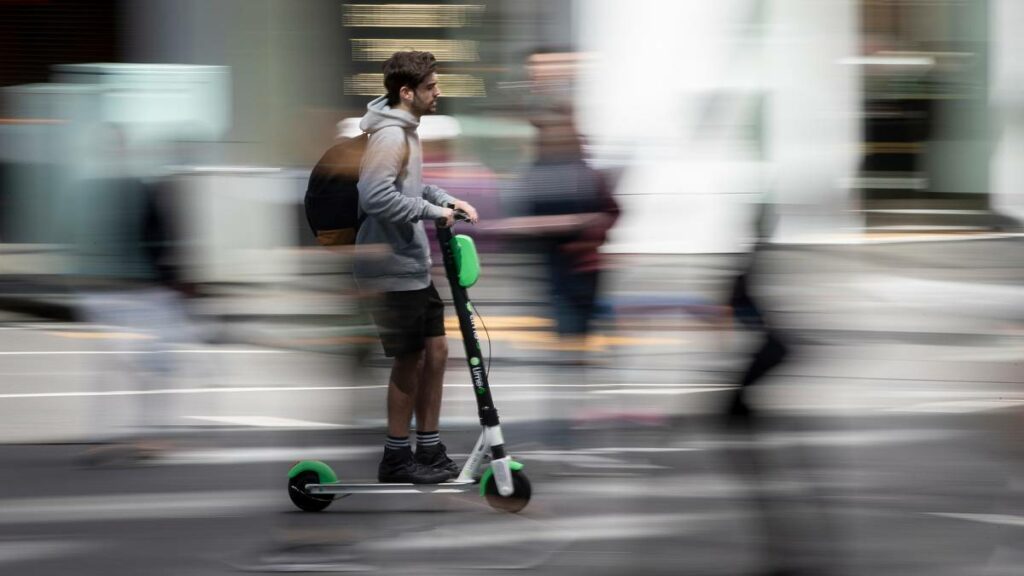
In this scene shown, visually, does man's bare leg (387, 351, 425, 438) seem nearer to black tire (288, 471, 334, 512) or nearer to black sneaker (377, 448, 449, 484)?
black sneaker (377, 448, 449, 484)

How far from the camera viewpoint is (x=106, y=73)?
12055mm

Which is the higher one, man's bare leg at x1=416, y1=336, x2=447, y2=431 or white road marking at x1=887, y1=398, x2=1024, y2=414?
man's bare leg at x1=416, y1=336, x2=447, y2=431

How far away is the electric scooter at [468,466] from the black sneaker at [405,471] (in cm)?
9

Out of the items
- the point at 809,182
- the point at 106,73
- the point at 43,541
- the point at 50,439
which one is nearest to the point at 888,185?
the point at 809,182

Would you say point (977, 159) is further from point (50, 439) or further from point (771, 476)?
point (50, 439)

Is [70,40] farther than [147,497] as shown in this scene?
Yes

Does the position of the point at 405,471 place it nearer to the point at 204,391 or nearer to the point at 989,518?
the point at 989,518

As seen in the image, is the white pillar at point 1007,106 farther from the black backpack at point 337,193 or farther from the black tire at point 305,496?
the black tire at point 305,496

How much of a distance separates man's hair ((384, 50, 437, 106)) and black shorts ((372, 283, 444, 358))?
2.29 feet

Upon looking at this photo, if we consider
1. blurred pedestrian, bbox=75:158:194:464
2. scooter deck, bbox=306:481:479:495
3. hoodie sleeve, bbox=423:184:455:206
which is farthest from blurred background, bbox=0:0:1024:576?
hoodie sleeve, bbox=423:184:455:206

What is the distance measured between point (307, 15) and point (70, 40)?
2.09m

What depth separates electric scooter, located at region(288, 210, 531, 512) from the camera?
17.0 ft

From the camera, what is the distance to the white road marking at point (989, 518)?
17.2ft

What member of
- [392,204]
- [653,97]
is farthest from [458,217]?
[653,97]
